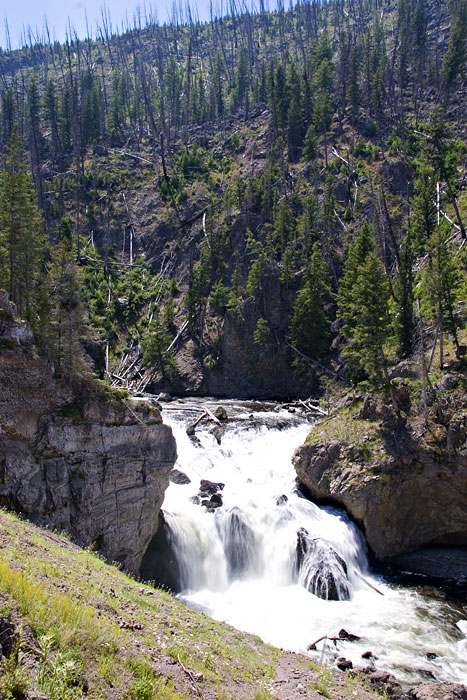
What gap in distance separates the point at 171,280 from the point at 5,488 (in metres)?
55.5

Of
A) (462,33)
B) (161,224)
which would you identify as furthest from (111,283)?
(462,33)

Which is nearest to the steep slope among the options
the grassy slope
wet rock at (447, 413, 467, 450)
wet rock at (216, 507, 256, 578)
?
the grassy slope

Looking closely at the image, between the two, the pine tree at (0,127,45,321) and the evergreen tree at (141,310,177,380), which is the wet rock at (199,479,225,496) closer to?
the pine tree at (0,127,45,321)

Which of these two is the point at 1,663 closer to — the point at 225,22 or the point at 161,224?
the point at 161,224

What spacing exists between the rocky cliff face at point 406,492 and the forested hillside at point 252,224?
427 cm

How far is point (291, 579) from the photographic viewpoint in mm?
21016

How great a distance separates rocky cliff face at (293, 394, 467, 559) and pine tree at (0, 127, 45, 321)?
22.5 m

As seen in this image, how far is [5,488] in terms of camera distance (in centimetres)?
1619

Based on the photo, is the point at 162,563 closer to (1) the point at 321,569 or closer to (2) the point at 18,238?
(1) the point at 321,569

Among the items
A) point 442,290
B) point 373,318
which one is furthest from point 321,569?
point 442,290

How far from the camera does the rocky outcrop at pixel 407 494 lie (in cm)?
2347

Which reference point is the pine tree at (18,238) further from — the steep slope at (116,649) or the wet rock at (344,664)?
the wet rock at (344,664)

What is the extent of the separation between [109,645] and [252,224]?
2613 inches

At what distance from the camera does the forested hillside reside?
101 feet
